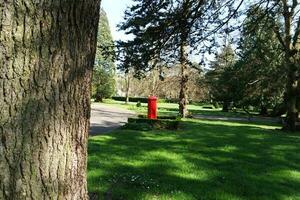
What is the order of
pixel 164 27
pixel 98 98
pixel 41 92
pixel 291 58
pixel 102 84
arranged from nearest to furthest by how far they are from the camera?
1. pixel 41 92
2. pixel 164 27
3. pixel 291 58
4. pixel 102 84
5. pixel 98 98

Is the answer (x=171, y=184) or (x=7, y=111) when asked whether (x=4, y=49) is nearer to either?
(x=7, y=111)

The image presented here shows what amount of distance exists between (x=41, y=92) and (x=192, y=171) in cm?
579

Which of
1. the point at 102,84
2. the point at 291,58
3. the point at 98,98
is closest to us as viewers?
the point at 291,58

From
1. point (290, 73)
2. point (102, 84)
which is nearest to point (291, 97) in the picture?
point (290, 73)

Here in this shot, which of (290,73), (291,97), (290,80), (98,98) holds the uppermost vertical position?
(290,73)

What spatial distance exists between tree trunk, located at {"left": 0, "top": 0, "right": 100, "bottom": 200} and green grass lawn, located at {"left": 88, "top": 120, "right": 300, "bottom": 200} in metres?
3.28

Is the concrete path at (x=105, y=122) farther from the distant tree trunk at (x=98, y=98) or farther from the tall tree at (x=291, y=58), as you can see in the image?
the distant tree trunk at (x=98, y=98)

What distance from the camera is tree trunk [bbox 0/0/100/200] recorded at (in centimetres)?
245

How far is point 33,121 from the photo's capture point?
2525 mm

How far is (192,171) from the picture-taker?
798 centimetres

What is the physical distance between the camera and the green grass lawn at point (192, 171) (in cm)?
629

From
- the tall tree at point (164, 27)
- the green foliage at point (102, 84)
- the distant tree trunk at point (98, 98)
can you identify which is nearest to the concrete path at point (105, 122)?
the tall tree at point (164, 27)

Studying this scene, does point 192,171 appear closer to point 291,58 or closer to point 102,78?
point 291,58

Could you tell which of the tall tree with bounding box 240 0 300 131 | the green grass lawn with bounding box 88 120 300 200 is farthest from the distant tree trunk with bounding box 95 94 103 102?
the green grass lawn with bounding box 88 120 300 200
